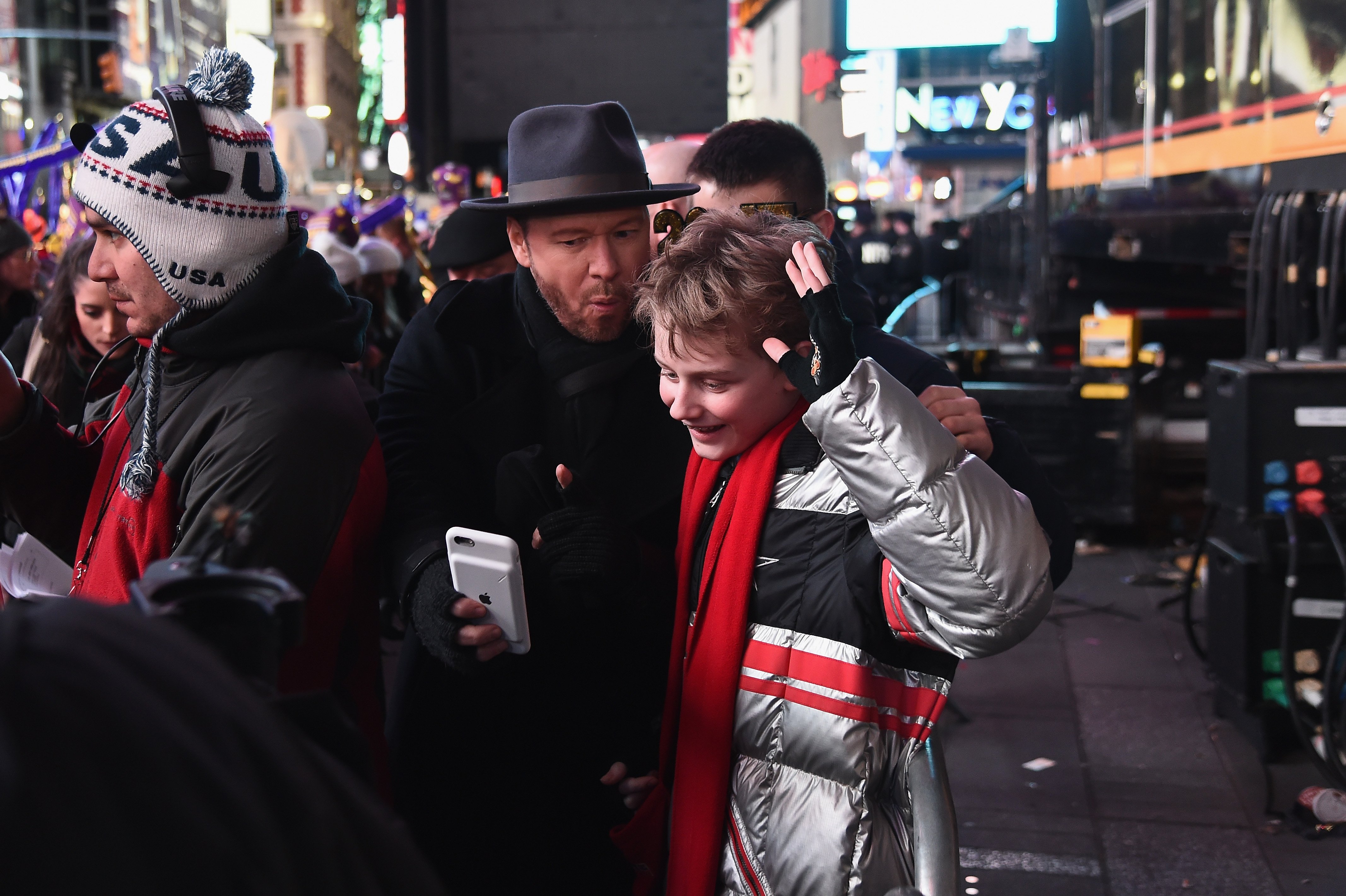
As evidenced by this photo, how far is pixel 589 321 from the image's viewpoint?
241cm

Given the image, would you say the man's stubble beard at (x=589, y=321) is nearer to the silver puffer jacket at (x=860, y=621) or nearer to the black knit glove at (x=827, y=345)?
the silver puffer jacket at (x=860, y=621)

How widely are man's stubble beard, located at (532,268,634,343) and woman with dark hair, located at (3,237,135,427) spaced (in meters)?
2.26

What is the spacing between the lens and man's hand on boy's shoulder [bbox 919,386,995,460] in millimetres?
1989

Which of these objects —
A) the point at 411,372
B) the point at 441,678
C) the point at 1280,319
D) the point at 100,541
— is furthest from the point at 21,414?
the point at 1280,319

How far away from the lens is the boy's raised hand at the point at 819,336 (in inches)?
68.2

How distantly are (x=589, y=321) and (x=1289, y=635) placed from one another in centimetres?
350

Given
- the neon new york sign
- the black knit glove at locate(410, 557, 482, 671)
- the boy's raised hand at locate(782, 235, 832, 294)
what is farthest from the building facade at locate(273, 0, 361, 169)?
the boy's raised hand at locate(782, 235, 832, 294)

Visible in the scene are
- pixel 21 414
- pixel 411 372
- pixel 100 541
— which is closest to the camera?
pixel 100 541

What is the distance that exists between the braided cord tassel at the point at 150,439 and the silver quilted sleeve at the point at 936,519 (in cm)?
111

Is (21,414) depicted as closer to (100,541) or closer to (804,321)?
(100,541)

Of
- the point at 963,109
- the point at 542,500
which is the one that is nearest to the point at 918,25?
the point at 542,500

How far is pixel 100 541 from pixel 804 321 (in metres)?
1.27

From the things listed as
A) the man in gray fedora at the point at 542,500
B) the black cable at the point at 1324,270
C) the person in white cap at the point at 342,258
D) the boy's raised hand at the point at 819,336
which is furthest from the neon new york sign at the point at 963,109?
the boy's raised hand at the point at 819,336

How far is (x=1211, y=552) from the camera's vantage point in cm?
518
